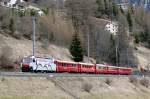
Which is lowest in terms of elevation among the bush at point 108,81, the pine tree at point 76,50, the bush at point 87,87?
the bush at point 108,81

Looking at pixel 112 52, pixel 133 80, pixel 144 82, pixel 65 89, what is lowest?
pixel 144 82

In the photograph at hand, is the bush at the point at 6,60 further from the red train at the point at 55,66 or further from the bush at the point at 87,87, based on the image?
the bush at the point at 87,87

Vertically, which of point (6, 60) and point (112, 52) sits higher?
point (6, 60)

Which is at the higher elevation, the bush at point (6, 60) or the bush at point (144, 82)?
the bush at point (6, 60)

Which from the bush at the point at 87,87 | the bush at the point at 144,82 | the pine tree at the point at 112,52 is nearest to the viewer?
the bush at the point at 87,87

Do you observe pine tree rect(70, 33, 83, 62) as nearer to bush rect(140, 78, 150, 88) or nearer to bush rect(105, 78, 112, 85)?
bush rect(140, 78, 150, 88)

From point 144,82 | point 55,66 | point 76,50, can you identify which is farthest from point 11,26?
point 55,66

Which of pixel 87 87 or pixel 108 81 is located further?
pixel 108 81

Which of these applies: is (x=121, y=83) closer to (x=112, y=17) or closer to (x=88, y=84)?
Result: (x=88, y=84)

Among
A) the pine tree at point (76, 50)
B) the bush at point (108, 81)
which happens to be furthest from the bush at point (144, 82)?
the pine tree at point (76, 50)

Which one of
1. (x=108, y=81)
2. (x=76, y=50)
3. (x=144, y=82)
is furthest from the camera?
(x=76, y=50)

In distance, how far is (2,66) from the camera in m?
63.6

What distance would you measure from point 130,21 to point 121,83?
333 feet

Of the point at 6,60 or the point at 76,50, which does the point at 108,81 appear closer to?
the point at 6,60
